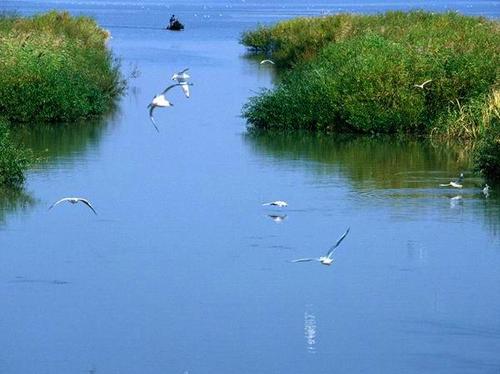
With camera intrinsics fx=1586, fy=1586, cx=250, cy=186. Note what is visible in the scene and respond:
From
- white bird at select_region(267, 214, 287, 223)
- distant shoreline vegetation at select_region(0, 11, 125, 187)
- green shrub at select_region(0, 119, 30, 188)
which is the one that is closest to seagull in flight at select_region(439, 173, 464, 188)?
white bird at select_region(267, 214, 287, 223)

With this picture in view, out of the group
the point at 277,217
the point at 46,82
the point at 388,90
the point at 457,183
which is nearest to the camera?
the point at 277,217

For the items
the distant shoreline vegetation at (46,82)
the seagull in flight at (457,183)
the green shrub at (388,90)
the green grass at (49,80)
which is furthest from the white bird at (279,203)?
the green grass at (49,80)

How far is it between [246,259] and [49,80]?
12.8 metres

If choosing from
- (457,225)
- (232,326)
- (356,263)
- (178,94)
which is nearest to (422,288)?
(356,263)

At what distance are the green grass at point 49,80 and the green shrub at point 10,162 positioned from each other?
6.97 meters

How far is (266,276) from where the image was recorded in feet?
53.9

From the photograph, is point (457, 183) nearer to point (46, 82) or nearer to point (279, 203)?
point (279, 203)

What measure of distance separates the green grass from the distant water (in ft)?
2.18

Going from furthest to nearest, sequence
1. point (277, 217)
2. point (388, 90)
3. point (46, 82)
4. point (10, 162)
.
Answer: point (46, 82) → point (388, 90) → point (10, 162) → point (277, 217)

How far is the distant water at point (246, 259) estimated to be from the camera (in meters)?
13.5

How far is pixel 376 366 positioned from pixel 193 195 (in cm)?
958

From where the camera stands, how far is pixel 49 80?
1154 inches

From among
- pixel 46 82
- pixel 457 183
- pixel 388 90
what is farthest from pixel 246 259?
pixel 46 82

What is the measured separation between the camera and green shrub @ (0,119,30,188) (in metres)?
21.4
